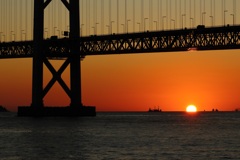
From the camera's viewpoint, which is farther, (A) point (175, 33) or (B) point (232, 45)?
(A) point (175, 33)

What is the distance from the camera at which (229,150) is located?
55.2m

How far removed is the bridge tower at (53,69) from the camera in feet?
359

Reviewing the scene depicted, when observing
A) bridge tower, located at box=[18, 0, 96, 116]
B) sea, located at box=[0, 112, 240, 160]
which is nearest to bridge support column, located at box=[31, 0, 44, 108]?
bridge tower, located at box=[18, 0, 96, 116]

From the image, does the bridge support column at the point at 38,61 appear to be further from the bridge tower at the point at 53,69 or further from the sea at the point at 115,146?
the sea at the point at 115,146

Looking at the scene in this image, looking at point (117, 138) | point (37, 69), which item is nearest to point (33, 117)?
point (37, 69)

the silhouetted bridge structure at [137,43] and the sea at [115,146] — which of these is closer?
the sea at [115,146]

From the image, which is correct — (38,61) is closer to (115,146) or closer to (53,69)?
(53,69)

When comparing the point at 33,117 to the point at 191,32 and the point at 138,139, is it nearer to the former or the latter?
the point at 191,32

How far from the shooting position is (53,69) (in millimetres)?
111688

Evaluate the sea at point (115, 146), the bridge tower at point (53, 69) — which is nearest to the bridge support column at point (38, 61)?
the bridge tower at point (53, 69)

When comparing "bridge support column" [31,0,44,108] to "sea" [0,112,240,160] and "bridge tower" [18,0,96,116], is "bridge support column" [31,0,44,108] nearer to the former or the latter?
"bridge tower" [18,0,96,116]

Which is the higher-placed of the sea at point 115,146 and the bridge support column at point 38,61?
the bridge support column at point 38,61

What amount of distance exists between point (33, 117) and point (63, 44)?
32.9ft

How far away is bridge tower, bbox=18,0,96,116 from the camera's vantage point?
109375 mm
